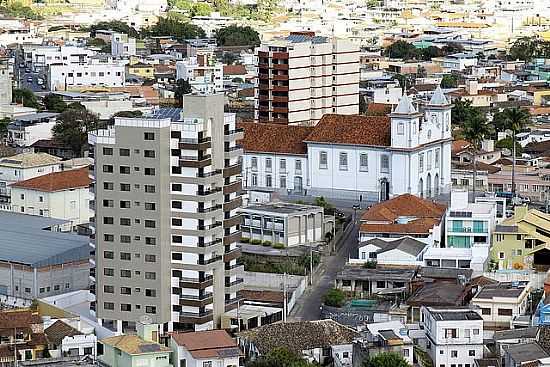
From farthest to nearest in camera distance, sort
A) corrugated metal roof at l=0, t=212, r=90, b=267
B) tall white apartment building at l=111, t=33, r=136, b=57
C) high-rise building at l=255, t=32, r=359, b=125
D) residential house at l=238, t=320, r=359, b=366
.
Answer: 1. tall white apartment building at l=111, t=33, r=136, b=57
2. high-rise building at l=255, t=32, r=359, b=125
3. corrugated metal roof at l=0, t=212, r=90, b=267
4. residential house at l=238, t=320, r=359, b=366

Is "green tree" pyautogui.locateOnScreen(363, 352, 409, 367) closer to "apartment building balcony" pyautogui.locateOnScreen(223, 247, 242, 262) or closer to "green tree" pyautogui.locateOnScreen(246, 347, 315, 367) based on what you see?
"green tree" pyautogui.locateOnScreen(246, 347, 315, 367)

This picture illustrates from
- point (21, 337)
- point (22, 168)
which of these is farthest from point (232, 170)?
point (22, 168)

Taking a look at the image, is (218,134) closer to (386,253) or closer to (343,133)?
(386,253)

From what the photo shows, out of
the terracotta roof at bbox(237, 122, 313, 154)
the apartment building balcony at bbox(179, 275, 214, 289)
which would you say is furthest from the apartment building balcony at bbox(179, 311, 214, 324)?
the terracotta roof at bbox(237, 122, 313, 154)

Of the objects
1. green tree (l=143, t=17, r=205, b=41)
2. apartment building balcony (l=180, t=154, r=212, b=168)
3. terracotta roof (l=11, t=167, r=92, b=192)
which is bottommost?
terracotta roof (l=11, t=167, r=92, b=192)

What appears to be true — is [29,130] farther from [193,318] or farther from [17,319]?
[17,319]

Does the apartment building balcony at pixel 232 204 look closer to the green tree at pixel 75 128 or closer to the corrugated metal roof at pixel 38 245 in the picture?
the corrugated metal roof at pixel 38 245
